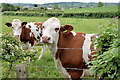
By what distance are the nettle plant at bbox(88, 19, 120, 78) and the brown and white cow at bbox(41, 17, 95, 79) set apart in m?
0.77

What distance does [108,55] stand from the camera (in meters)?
2.08

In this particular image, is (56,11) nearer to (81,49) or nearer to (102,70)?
(81,49)

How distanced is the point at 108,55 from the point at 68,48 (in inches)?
54.9

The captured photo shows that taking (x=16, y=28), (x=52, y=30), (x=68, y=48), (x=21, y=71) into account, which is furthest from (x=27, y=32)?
(x=21, y=71)

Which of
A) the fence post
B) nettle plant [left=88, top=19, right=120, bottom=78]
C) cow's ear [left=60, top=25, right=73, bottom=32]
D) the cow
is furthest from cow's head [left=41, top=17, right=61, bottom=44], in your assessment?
the cow

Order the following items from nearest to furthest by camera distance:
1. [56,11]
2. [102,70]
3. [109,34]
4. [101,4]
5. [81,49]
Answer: [102,70] < [109,34] < [81,49] < [56,11] < [101,4]

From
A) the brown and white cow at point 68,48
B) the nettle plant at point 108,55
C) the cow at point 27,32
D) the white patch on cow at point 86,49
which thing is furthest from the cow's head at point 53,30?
the cow at point 27,32

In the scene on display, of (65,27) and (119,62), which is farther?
(65,27)

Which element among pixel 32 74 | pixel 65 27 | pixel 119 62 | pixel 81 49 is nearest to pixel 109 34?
pixel 119 62

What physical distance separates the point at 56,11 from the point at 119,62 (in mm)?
15245

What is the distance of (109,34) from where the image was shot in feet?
7.82

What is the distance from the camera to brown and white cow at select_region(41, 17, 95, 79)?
330 centimetres

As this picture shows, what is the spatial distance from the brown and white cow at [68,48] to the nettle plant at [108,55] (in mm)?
771

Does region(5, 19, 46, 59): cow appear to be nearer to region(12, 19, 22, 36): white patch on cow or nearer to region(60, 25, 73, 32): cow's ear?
region(12, 19, 22, 36): white patch on cow
